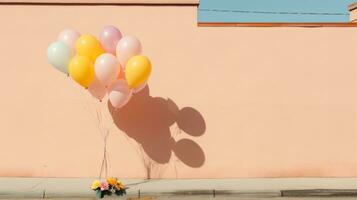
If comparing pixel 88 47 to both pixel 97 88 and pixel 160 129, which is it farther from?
pixel 160 129

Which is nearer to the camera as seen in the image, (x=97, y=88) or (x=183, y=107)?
(x=97, y=88)

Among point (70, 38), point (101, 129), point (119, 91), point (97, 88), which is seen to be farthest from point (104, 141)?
point (70, 38)

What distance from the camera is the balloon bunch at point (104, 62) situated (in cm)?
805

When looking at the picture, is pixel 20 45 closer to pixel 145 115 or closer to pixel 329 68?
pixel 145 115

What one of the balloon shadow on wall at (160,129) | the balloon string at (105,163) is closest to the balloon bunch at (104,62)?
the balloon shadow on wall at (160,129)

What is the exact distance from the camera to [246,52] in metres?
10.4

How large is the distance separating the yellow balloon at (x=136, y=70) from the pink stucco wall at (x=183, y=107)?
2021 mm

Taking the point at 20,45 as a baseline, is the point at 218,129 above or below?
below

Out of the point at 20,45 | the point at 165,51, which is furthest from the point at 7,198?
the point at 165,51

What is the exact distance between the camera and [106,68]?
7.99 metres

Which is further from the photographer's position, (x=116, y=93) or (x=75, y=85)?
(x=75, y=85)

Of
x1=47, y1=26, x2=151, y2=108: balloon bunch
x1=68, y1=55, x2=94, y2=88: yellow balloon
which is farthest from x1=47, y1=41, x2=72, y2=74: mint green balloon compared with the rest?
x1=68, y1=55, x2=94, y2=88: yellow balloon

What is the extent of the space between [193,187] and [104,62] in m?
3.05

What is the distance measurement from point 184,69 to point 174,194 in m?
2.84
